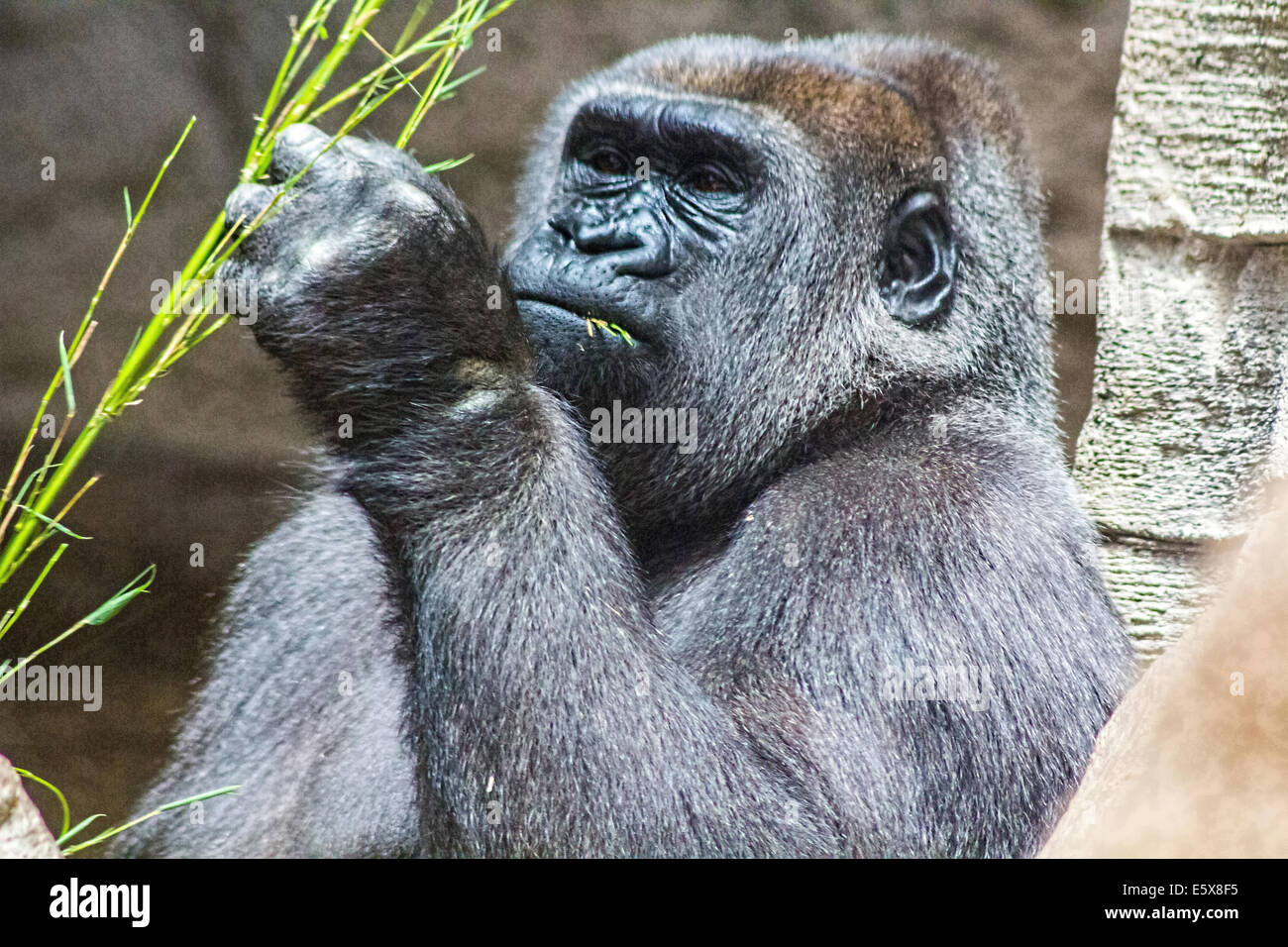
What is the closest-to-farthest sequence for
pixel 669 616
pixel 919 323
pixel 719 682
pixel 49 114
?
pixel 719 682 → pixel 669 616 → pixel 919 323 → pixel 49 114

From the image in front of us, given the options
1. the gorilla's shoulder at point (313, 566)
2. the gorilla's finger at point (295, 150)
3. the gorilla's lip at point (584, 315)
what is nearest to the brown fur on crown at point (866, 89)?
the gorilla's lip at point (584, 315)

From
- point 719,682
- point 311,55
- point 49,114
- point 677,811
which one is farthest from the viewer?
point 311,55

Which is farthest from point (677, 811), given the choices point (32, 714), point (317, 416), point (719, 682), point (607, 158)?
point (32, 714)

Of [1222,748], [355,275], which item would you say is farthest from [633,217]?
[1222,748]

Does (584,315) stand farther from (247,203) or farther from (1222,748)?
(1222,748)

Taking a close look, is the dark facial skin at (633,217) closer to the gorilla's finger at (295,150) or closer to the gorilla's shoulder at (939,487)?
the gorilla's shoulder at (939,487)

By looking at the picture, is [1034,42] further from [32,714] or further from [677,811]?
[32,714]
